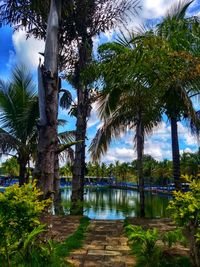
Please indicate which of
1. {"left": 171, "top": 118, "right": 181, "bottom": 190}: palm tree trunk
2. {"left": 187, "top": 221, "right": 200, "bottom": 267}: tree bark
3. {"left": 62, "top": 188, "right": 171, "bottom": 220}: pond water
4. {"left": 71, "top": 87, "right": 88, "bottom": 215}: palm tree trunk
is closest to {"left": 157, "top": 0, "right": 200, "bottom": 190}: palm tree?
{"left": 171, "top": 118, "right": 181, "bottom": 190}: palm tree trunk

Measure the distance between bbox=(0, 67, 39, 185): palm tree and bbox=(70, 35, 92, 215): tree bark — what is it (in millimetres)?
1724

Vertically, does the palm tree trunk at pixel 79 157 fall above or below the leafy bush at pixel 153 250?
above

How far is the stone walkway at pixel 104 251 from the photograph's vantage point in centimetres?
496

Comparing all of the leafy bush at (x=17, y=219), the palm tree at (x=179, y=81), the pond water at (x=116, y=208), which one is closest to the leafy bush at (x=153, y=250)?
the leafy bush at (x=17, y=219)

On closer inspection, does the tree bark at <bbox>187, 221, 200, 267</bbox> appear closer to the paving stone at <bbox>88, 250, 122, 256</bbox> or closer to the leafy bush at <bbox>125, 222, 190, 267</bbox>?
the leafy bush at <bbox>125, 222, 190, 267</bbox>

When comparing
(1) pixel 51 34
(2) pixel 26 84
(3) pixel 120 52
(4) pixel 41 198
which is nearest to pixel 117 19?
(3) pixel 120 52

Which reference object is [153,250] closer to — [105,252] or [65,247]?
[105,252]

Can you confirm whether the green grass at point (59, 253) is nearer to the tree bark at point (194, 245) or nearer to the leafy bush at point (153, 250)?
the leafy bush at point (153, 250)

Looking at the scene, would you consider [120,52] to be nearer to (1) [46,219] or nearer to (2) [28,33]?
(2) [28,33]

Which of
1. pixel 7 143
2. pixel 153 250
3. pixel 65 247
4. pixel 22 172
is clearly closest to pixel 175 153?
pixel 22 172

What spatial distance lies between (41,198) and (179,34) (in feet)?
19.3

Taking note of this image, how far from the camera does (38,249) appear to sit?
448 cm

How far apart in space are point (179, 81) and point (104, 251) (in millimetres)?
5465

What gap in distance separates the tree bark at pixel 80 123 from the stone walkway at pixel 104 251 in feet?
12.1
